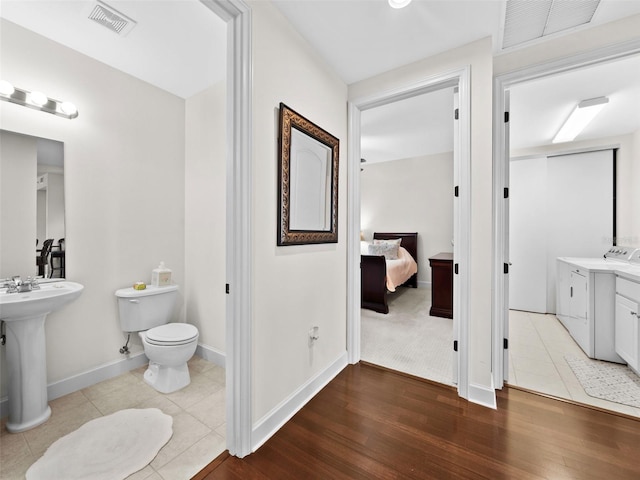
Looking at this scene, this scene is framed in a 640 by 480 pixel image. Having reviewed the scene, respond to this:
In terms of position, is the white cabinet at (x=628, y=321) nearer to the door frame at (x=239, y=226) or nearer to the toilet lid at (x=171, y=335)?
the door frame at (x=239, y=226)

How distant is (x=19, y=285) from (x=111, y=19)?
5.67ft

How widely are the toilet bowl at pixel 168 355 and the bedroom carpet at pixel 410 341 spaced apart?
153cm

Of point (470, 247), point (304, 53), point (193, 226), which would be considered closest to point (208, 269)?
point (193, 226)

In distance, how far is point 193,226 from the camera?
2604 millimetres

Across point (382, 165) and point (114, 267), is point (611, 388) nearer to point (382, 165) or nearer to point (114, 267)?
point (114, 267)

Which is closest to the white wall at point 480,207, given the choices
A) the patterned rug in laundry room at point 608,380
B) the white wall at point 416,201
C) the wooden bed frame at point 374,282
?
the patterned rug in laundry room at point 608,380

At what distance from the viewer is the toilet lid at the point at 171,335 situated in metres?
1.93

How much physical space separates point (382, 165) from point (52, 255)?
220 inches

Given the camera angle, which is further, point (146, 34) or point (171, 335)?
point (171, 335)

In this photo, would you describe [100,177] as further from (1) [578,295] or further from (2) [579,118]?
(2) [579,118]

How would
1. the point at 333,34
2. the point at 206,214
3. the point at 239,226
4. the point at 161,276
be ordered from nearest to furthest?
the point at 239,226
the point at 333,34
the point at 161,276
the point at 206,214

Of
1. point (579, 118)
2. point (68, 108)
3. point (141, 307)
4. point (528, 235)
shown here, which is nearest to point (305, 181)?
point (141, 307)

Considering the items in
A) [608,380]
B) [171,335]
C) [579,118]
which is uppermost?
[579,118]

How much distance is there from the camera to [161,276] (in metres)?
2.35
